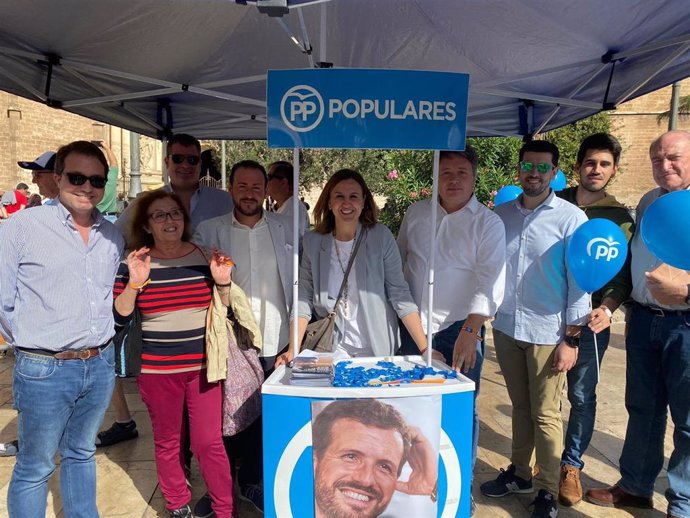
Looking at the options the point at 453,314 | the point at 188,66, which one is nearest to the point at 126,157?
the point at 188,66

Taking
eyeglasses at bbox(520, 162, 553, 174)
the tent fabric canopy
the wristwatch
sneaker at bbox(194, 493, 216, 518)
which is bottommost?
sneaker at bbox(194, 493, 216, 518)

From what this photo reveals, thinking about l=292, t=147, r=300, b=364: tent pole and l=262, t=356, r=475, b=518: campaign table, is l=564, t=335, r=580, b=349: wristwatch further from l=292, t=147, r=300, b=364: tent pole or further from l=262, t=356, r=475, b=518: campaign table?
l=292, t=147, r=300, b=364: tent pole

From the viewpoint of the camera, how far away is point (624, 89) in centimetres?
408

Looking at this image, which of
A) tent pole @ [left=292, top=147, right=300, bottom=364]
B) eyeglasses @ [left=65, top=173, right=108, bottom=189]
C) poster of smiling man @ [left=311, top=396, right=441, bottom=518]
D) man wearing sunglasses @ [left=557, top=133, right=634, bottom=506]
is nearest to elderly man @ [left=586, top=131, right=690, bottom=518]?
man wearing sunglasses @ [left=557, top=133, right=634, bottom=506]

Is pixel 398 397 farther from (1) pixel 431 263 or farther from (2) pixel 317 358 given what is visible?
(1) pixel 431 263

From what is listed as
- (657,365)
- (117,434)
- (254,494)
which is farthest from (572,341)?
(117,434)

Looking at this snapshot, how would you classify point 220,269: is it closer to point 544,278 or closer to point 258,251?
point 258,251

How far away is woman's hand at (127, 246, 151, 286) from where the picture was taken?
246 cm

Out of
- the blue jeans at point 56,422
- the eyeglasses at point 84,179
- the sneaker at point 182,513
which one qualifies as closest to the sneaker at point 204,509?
the sneaker at point 182,513

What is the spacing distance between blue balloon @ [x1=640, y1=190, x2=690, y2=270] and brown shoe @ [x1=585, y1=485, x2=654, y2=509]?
1636 mm

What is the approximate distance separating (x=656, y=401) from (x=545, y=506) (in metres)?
0.90

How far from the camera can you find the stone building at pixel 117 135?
2450cm

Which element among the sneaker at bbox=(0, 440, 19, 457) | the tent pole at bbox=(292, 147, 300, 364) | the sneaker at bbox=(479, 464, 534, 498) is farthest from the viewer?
the sneaker at bbox=(0, 440, 19, 457)

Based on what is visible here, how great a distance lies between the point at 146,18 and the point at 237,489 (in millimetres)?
2951
